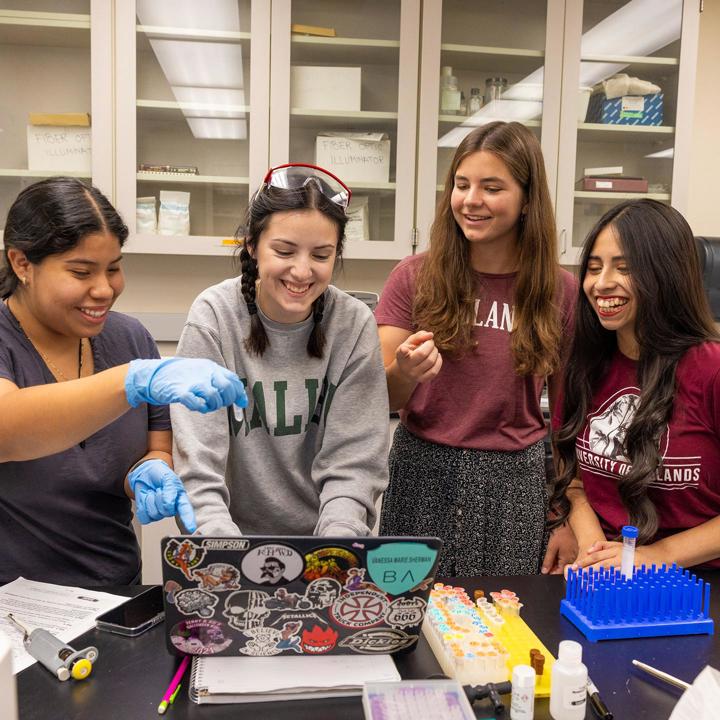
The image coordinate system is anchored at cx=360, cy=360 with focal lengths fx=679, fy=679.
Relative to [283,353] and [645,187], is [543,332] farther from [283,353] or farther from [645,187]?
[645,187]

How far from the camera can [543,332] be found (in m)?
1.41

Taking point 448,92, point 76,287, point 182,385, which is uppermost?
point 448,92

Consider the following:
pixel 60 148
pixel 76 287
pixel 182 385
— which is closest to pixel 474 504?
pixel 182 385

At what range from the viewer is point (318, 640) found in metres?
0.85

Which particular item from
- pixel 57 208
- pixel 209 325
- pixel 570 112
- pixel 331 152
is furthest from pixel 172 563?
pixel 570 112

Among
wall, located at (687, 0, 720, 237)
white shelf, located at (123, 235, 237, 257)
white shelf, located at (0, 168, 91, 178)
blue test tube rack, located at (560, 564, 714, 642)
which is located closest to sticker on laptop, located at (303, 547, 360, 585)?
blue test tube rack, located at (560, 564, 714, 642)

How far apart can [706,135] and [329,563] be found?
2940 mm

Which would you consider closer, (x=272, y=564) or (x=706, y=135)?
(x=272, y=564)

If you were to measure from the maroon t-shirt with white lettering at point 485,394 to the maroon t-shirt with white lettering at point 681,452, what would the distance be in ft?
0.57

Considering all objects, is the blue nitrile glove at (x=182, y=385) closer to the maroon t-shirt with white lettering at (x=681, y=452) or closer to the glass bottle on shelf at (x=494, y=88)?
the maroon t-shirt with white lettering at (x=681, y=452)

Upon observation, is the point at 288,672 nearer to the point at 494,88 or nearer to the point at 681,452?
the point at 681,452

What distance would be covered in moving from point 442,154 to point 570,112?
525 mm

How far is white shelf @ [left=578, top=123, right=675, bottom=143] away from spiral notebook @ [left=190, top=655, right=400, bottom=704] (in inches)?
93.2

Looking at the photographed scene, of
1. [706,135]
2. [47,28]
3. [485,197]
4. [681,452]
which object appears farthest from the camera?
[706,135]
